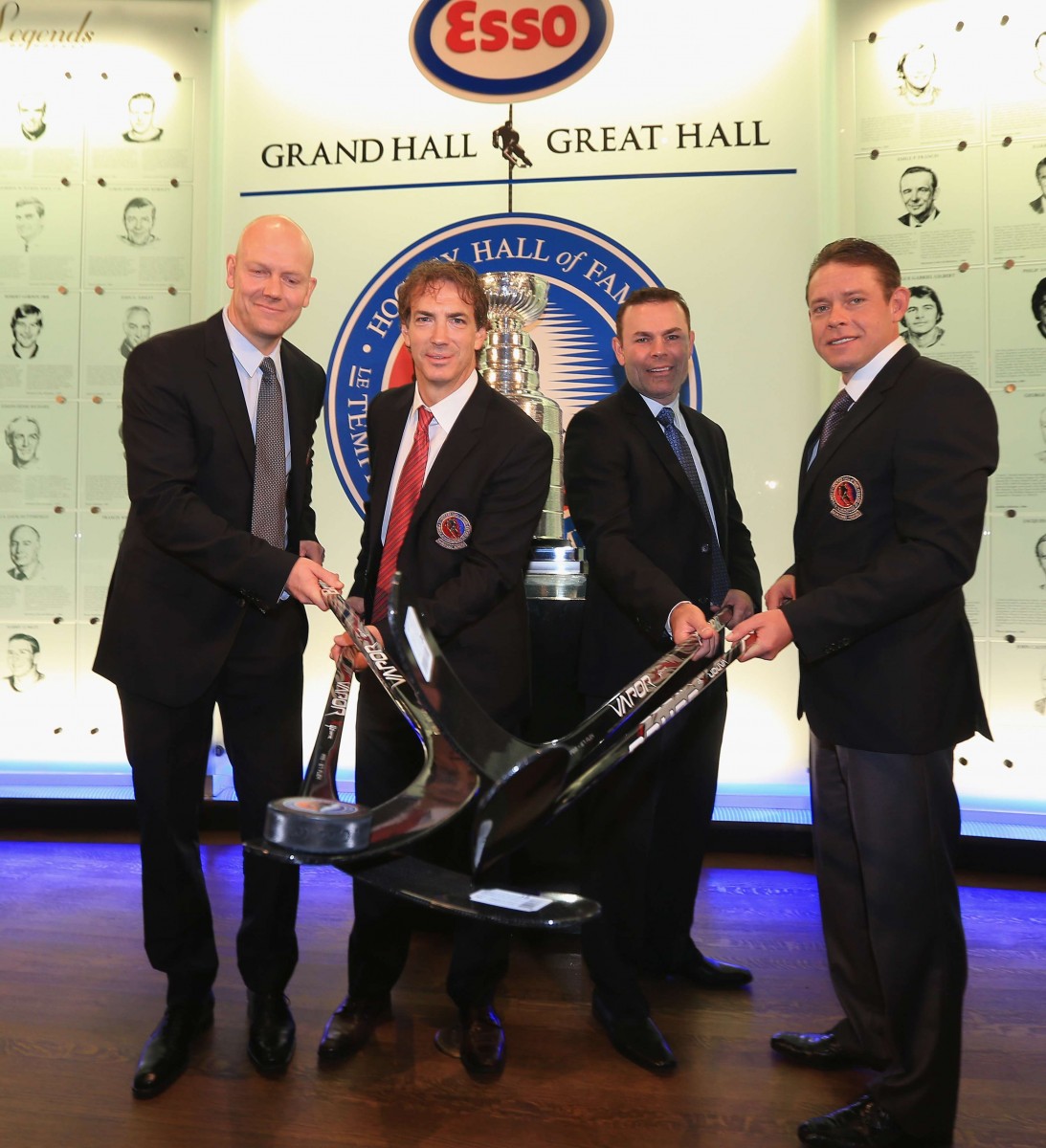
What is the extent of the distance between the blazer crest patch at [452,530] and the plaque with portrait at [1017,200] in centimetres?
262

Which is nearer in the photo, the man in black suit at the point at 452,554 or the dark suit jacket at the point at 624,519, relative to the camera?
the man in black suit at the point at 452,554

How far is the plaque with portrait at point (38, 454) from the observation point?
13.8ft

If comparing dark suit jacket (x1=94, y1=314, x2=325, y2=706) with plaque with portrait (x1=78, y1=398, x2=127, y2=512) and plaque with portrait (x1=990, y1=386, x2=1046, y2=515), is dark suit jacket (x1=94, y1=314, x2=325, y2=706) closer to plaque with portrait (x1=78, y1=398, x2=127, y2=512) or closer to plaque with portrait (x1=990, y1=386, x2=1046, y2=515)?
plaque with portrait (x1=78, y1=398, x2=127, y2=512)

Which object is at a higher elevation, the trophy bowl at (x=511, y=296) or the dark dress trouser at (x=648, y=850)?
the trophy bowl at (x=511, y=296)

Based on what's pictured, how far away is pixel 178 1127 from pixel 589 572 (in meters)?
1.46

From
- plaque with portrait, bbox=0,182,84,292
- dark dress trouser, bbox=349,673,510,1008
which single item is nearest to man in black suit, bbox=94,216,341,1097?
dark dress trouser, bbox=349,673,510,1008

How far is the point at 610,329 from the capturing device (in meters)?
3.92

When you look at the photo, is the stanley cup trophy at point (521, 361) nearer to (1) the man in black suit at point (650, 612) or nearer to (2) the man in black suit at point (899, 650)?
(1) the man in black suit at point (650, 612)

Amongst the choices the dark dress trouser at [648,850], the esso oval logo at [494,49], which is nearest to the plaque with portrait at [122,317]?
the esso oval logo at [494,49]

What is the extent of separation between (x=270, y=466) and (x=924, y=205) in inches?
112

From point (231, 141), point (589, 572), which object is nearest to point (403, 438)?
point (589, 572)

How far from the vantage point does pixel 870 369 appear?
1955 millimetres

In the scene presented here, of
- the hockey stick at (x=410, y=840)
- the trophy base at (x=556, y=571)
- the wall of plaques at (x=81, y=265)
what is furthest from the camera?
the wall of plaques at (x=81, y=265)

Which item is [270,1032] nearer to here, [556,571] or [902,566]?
[556,571]
